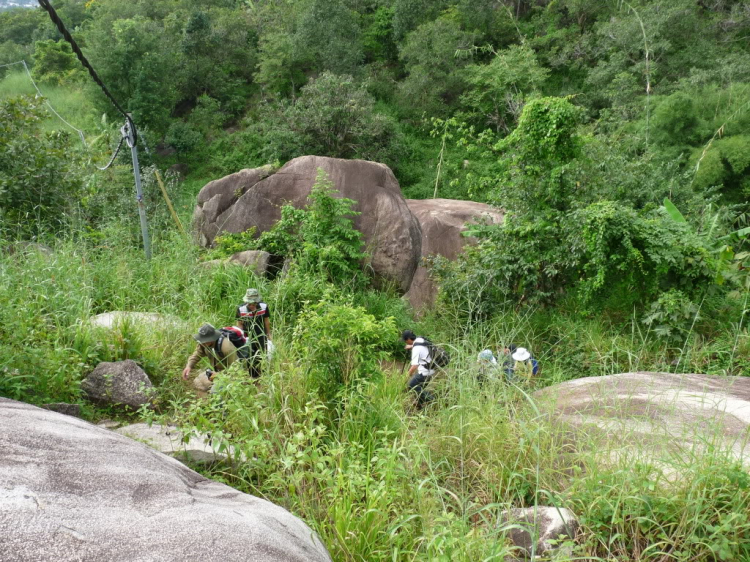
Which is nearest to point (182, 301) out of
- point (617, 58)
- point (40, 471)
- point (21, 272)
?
point (21, 272)

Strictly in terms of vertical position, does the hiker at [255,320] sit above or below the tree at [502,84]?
below

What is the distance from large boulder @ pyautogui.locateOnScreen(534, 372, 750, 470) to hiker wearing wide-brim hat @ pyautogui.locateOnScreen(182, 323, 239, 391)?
254 cm

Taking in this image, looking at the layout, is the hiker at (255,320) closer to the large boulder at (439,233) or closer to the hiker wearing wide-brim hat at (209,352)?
the hiker wearing wide-brim hat at (209,352)

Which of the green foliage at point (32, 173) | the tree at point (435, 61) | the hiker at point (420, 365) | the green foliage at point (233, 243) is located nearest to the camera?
the hiker at point (420, 365)

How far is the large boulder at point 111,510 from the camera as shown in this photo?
59.6 inches

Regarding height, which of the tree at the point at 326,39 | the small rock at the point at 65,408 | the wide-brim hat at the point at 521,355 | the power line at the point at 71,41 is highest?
the tree at the point at 326,39

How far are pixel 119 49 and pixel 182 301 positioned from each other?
14009 mm

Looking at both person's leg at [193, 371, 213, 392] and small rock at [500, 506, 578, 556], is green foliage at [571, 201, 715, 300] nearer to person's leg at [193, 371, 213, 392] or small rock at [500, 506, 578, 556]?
small rock at [500, 506, 578, 556]

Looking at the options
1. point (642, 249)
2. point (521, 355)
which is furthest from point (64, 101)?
point (521, 355)

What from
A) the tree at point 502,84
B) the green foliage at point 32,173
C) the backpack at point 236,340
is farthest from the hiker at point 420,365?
the tree at point 502,84

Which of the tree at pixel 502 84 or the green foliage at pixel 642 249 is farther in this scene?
the tree at pixel 502 84

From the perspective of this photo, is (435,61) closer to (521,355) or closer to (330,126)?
(330,126)

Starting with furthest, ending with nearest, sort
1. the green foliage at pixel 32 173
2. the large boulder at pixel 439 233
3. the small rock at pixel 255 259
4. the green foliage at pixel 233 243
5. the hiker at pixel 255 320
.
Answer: the large boulder at pixel 439 233 < the green foliage at pixel 233 243 < the small rock at pixel 255 259 < the green foliage at pixel 32 173 < the hiker at pixel 255 320

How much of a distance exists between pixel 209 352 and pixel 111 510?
3106 millimetres
